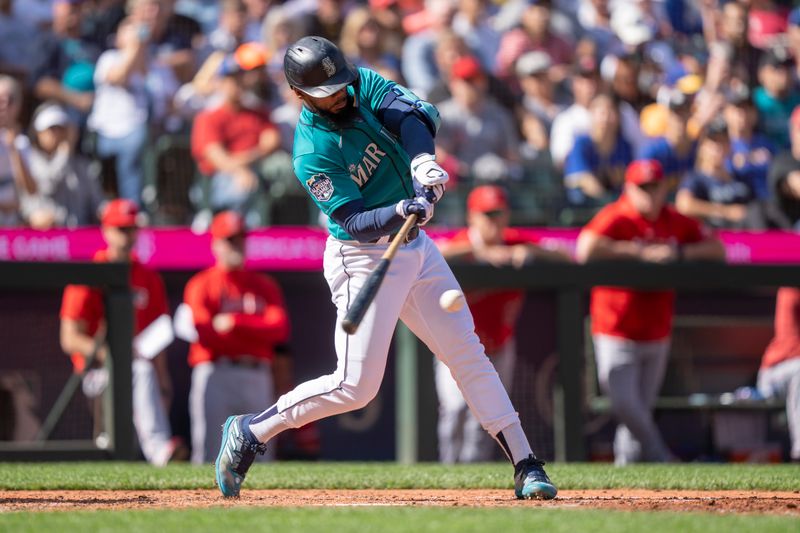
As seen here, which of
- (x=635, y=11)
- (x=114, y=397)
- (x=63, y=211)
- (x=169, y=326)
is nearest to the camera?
(x=114, y=397)

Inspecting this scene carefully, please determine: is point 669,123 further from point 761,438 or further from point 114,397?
point 114,397

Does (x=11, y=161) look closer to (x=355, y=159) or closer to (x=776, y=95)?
(x=355, y=159)

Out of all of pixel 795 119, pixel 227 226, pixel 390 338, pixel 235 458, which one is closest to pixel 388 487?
pixel 235 458

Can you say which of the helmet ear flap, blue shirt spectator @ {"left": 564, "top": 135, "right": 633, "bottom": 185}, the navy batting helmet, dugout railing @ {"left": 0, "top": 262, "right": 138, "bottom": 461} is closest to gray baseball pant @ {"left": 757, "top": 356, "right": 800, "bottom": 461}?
blue shirt spectator @ {"left": 564, "top": 135, "right": 633, "bottom": 185}

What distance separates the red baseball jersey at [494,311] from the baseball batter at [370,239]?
10.8ft

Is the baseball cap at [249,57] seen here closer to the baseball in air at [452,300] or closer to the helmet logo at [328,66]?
the helmet logo at [328,66]

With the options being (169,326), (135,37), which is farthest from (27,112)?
(169,326)

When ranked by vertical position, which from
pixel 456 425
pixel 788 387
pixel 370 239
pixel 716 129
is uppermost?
pixel 716 129

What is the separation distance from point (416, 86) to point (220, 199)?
6.59 feet

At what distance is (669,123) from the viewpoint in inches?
419

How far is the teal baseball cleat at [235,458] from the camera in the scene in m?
5.43

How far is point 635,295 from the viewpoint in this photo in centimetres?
855

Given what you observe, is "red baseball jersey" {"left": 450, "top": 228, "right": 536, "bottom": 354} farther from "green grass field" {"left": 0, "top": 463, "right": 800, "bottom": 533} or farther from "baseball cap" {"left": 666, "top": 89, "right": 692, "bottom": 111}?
"baseball cap" {"left": 666, "top": 89, "right": 692, "bottom": 111}

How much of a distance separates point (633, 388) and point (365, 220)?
3.89m
